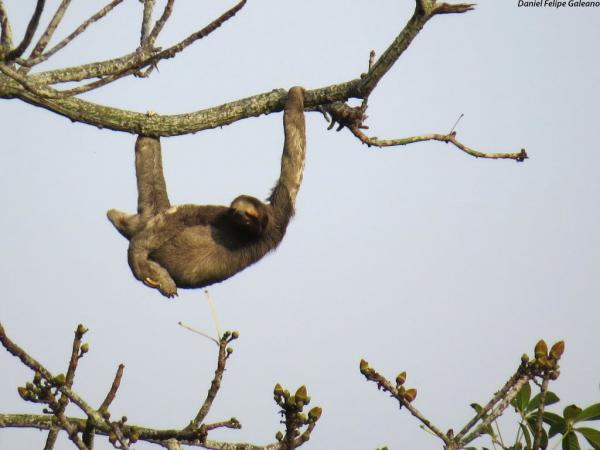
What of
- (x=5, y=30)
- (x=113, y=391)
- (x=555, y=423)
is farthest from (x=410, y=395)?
(x=5, y=30)

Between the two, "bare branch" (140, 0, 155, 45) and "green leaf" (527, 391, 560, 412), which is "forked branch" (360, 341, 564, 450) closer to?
"green leaf" (527, 391, 560, 412)

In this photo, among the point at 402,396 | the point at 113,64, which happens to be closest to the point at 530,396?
the point at 402,396

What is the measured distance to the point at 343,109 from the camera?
27.7 feet

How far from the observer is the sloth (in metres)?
9.44

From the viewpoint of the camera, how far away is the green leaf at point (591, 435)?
6.12m

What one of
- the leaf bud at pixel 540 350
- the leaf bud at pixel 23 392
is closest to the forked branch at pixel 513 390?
the leaf bud at pixel 540 350

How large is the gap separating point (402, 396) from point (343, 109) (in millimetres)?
3638

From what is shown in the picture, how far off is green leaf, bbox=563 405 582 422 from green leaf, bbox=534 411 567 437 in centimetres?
6

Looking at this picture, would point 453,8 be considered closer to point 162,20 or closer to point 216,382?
point 162,20

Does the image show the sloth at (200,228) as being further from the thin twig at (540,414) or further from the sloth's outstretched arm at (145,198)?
the thin twig at (540,414)

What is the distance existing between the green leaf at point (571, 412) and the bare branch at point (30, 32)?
4561 mm

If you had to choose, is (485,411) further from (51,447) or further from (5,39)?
(5,39)

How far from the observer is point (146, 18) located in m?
8.11

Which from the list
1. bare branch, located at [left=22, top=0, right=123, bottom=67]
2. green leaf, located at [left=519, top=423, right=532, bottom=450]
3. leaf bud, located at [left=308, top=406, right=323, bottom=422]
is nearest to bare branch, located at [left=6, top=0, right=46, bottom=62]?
bare branch, located at [left=22, top=0, right=123, bottom=67]
